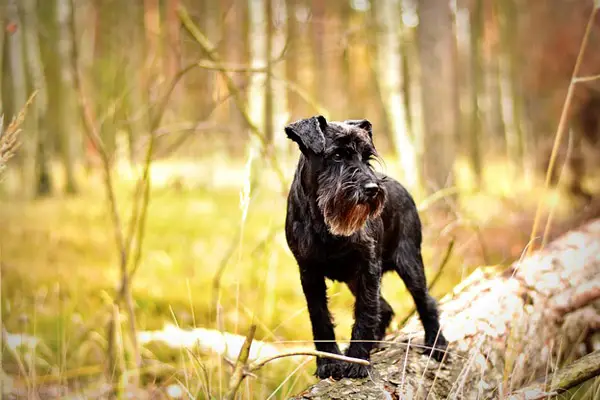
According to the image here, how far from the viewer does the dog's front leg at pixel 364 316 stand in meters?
2.66

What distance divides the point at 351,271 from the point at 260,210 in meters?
10.8

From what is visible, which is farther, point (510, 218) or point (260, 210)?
point (260, 210)

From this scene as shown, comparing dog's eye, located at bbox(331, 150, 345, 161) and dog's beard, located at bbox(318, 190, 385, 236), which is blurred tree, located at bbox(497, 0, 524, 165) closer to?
dog's eye, located at bbox(331, 150, 345, 161)

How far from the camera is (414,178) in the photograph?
21.8 ft

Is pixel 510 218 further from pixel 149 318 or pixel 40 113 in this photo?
pixel 40 113

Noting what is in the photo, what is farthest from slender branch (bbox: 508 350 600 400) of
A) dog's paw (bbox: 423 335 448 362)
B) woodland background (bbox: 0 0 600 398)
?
woodland background (bbox: 0 0 600 398)

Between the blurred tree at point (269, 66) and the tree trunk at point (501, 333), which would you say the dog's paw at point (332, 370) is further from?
the blurred tree at point (269, 66)

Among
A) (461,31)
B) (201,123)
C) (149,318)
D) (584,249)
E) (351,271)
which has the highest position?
(461,31)

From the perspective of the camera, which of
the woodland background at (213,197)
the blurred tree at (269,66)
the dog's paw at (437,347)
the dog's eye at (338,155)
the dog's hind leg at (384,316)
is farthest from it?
the blurred tree at (269,66)

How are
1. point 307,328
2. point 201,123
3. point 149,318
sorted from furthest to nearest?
point 149,318 → point 307,328 → point 201,123

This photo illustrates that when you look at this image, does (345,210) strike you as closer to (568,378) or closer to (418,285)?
(418,285)

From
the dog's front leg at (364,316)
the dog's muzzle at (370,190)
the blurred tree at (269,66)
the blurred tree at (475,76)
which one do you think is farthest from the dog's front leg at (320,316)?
the blurred tree at (475,76)

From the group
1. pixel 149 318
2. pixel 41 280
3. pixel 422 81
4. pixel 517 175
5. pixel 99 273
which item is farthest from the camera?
pixel 517 175

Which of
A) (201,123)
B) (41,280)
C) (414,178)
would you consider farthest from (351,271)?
(41,280)
